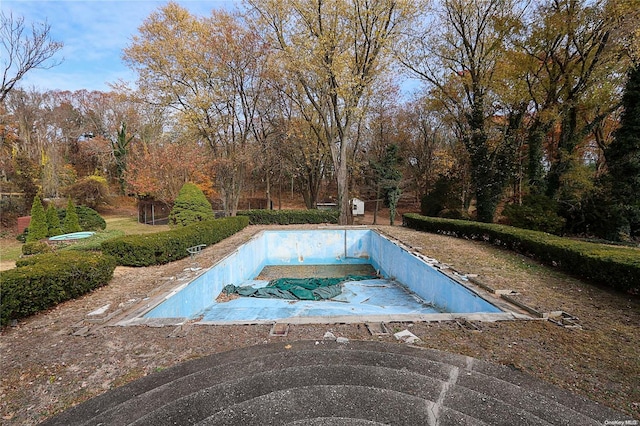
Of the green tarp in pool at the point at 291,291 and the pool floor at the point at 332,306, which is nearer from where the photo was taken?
the pool floor at the point at 332,306

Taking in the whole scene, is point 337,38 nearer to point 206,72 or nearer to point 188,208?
point 206,72

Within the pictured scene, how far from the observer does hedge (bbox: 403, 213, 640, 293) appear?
5.21 meters

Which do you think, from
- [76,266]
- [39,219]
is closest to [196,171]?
[39,219]

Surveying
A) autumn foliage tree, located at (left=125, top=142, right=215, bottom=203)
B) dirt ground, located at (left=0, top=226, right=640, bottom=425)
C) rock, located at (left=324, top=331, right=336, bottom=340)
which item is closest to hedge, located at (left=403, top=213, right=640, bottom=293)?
dirt ground, located at (left=0, top=226, right=640, bottom=425)

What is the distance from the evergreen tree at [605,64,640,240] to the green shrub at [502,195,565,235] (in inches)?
78.6

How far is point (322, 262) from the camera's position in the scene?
12883 mm

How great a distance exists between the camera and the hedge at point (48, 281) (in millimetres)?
4070

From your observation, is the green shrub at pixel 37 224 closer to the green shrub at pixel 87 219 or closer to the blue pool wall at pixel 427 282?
Answer: the green shrub at pixel 87 219

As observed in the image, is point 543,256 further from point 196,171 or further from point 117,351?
point 196,171

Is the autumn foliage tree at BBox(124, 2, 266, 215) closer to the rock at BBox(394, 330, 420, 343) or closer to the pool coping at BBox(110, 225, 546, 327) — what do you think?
the pool coping at BBox(110, 225, 546, 327)

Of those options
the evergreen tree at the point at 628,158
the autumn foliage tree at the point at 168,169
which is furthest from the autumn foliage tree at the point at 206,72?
the evergreen tree at the point at 628,158

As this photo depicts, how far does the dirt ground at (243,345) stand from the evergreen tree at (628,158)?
9686mm

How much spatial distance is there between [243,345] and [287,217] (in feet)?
46.6

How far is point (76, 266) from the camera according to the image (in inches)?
203
